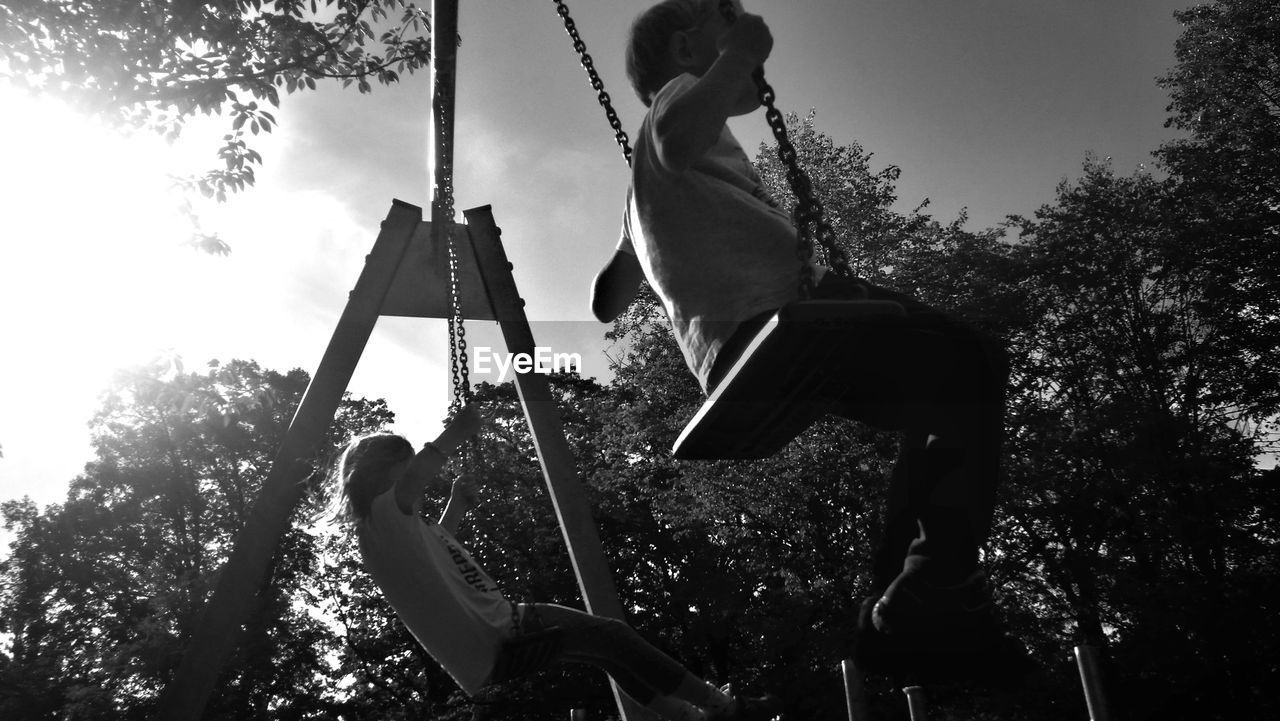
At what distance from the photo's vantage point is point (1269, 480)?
15.3 metres

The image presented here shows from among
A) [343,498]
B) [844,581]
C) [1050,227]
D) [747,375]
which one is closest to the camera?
[747,375]

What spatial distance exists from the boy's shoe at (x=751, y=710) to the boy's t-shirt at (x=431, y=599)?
92 cm

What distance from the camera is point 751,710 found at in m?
3.24

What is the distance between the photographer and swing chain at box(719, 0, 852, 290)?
165 centimetres

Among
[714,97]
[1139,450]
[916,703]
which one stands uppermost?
[1139,450]

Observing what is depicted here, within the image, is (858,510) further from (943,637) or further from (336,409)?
(943,637)

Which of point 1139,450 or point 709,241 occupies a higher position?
point 1139,450

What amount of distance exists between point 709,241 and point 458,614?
221 centimetres

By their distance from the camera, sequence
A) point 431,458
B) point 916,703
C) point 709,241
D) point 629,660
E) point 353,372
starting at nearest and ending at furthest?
point 709,241
point 629,660
point 431,458
point 916,703
point 353,372

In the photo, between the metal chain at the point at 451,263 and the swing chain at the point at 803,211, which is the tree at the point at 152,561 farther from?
the swing chain at the point at 803,211

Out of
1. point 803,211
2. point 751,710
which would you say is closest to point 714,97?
point 803,211

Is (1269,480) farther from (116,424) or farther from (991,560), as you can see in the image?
(116,424)

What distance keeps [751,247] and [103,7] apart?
5811mm

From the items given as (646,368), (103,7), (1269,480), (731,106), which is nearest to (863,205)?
(646,368)
